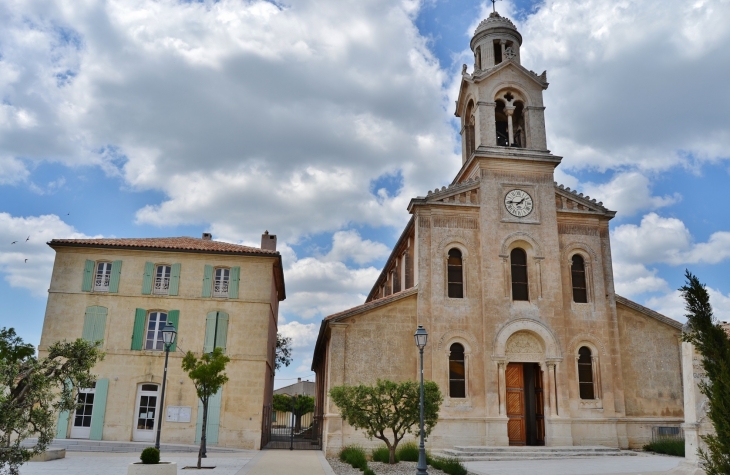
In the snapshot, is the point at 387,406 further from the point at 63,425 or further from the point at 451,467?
the point at 63,425

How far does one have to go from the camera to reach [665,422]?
24.0 m

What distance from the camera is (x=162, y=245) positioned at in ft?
84.0

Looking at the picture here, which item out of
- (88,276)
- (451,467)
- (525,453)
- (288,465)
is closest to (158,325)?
(88,276)

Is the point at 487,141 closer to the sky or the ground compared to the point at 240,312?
closer to the sky

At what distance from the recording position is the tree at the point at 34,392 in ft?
31.2

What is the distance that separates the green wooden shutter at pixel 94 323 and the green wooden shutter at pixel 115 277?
3.01 feet

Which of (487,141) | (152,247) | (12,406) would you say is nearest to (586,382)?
(487,141)

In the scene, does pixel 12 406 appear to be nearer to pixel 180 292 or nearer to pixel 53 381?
pixel 53 381

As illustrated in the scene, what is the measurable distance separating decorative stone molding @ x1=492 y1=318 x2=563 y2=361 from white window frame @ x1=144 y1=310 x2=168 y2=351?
47.7 ft

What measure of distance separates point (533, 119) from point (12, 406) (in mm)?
24533

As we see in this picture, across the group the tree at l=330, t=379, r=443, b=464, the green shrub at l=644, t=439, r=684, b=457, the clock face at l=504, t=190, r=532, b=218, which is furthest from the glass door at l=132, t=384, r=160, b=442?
the green shrub at l=644, t=439, r=684, b=457

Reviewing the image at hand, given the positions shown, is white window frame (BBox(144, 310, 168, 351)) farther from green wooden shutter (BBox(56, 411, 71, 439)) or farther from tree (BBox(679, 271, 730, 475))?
tree (BBox(679, 271, 730, 475))

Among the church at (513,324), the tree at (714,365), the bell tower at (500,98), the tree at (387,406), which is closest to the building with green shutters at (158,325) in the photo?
the church at (513,324)

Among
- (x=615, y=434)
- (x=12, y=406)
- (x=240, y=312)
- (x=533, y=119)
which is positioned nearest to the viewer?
(x=12, y=406)
